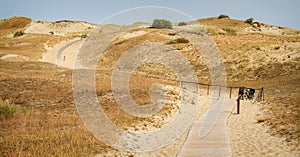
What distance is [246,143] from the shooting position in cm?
1269

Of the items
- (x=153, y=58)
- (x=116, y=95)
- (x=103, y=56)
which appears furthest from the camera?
(x=103, y=56)

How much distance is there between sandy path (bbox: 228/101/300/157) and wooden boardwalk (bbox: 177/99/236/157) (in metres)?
0.40

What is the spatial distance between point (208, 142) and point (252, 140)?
2.63 meters

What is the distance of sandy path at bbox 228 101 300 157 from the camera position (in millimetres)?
11234

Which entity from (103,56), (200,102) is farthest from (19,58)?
(200,102)

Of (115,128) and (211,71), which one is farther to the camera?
(211,71)

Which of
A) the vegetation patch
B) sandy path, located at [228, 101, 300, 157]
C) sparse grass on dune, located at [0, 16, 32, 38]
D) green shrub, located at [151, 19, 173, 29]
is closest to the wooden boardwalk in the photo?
sandy path, located at [228, 101, 300, 157]

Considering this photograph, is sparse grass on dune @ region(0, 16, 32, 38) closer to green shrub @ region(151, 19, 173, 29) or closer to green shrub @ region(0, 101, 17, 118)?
green shrub @ region(151, 19, 173, 29)

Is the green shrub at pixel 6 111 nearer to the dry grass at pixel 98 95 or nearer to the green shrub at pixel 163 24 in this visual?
the dry grass at pixel 98 95

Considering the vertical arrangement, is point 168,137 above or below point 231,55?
below

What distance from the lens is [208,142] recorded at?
12.2 metres

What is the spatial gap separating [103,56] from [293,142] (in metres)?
53.7

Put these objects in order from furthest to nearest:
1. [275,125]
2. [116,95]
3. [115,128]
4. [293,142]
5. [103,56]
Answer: [103,56] < [116,95] < [275,125] < [115,128] < [293,142]

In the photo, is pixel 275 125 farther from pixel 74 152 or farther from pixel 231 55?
pixel 231 55
